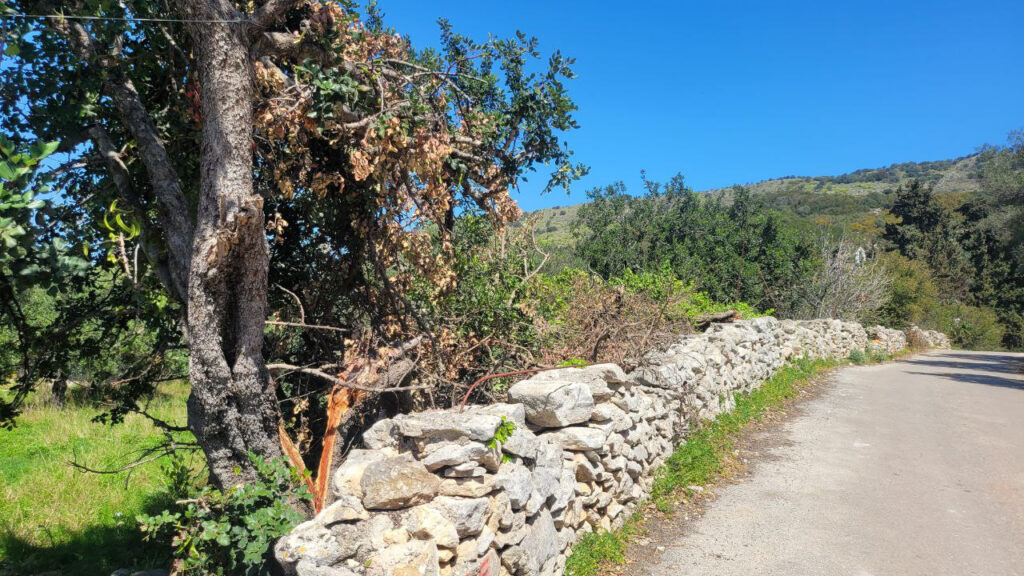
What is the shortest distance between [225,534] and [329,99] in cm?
320

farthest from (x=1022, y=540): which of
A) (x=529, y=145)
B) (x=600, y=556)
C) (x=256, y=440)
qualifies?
(x=256, y=440)

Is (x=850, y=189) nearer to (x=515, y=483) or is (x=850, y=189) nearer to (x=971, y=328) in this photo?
(x=971, y=328)

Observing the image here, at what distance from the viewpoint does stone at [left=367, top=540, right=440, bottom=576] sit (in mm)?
2959

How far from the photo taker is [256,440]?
428 cm

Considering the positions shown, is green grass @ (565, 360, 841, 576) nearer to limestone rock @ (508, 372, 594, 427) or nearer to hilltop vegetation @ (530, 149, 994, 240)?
limestone rock @ (508, 372, 594, 427)

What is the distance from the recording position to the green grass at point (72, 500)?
19.0ft

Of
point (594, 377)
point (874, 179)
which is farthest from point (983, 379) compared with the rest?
point (874, 179)

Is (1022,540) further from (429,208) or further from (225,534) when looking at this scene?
(225,534)

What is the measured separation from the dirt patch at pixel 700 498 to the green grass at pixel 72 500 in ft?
15.1

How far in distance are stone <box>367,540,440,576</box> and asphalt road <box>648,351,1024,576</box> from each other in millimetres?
2506

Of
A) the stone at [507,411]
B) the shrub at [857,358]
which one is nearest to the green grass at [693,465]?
the stone at [507,411]

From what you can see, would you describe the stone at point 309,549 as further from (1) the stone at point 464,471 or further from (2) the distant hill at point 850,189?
(2) the distant hill at point 850,189

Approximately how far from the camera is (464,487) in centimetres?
358

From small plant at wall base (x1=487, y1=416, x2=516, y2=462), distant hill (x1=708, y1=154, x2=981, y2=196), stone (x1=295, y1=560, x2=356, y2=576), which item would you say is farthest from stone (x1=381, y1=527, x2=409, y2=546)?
distant hill (x1=708, y1=154, x2=981, y2=196)
